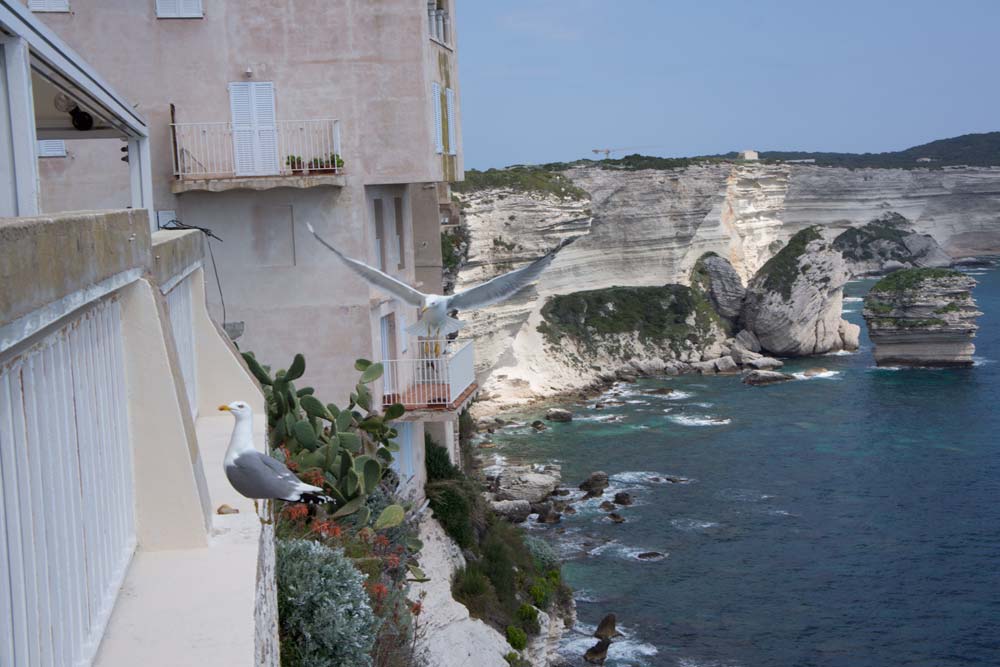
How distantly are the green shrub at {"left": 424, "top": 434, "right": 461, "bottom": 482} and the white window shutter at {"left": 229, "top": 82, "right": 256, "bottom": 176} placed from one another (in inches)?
355

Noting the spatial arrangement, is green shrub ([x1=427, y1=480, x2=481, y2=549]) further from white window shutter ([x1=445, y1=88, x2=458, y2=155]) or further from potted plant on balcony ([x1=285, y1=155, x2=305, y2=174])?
potted plant on balcony ([x1=285, y1=155, x2=305, y2=174])

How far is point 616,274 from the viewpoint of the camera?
8412 cm

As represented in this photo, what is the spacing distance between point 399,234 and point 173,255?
15.3 m

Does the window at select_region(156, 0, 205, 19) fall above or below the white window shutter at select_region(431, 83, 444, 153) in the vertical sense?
above

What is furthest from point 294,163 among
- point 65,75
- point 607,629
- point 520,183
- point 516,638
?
point 520,183

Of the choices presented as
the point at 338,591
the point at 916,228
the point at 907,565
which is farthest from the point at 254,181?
the point at 916,228

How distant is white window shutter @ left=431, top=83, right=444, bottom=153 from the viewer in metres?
21.6

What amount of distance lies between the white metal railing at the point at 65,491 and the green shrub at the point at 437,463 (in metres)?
19.4

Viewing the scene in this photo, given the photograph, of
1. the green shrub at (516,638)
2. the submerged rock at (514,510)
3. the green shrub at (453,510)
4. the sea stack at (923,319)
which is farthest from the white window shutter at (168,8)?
the sea stack at (923,319)

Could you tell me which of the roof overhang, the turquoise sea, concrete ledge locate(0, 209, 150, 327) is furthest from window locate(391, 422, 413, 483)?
concrete ledge locate(0, 209, 150, 327)

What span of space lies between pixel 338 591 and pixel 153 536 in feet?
6.71

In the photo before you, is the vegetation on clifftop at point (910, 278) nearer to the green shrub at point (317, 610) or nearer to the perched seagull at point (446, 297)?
the perched seagull at point (446, 297)

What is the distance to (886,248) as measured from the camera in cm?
12725

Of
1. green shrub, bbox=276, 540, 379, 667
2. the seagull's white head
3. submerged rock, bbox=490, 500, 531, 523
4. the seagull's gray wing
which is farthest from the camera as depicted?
submerged rock, bbox=490, 500, 531, 523
